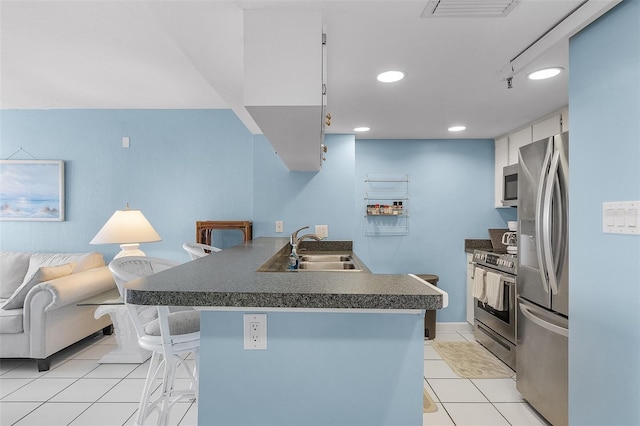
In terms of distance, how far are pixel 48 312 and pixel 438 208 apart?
3829 millimetres

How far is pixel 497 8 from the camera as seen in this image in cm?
150

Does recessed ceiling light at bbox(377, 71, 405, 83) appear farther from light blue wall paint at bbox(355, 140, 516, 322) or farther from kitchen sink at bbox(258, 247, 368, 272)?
light blue wall paint at bbox(355, 140, 516, 322)

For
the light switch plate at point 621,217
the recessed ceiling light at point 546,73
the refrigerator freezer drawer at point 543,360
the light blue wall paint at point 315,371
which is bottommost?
the refrigerator freezer drawer at point 543,360

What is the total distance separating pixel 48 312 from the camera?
2.91 m

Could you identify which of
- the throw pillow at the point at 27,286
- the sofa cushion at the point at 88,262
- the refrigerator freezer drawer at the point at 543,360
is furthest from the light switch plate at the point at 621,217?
the sofa cushion at the point at 88,262

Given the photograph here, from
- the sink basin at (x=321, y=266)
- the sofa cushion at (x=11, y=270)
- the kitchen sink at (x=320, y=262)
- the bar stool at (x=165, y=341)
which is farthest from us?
the sofa cushion at (x=11, y=270)

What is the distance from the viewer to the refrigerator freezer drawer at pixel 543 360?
2.11 meters

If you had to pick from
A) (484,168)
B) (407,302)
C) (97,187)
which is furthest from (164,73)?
(484,168)

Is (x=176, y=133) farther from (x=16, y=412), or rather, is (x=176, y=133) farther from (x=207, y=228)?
(x=16, y=412)

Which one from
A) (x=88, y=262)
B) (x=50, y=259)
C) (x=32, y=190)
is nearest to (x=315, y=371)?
(x=88, y=262)

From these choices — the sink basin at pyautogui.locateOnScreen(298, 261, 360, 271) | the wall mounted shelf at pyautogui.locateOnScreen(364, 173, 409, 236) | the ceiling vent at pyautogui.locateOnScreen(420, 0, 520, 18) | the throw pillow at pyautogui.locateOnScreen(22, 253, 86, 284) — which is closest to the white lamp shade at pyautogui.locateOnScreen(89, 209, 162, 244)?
the throw pillow at pyautogui.locateOnScreen(22, 253, 86, 284)

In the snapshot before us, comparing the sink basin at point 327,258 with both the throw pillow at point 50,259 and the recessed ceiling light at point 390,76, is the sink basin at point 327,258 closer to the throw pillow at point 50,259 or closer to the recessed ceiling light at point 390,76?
the recessed ceiling light at point 390,76

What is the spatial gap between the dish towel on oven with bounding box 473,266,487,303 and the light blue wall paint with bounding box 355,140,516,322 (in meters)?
0.57

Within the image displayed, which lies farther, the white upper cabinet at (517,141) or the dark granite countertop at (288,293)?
the white upper cabinet at (517,141)
